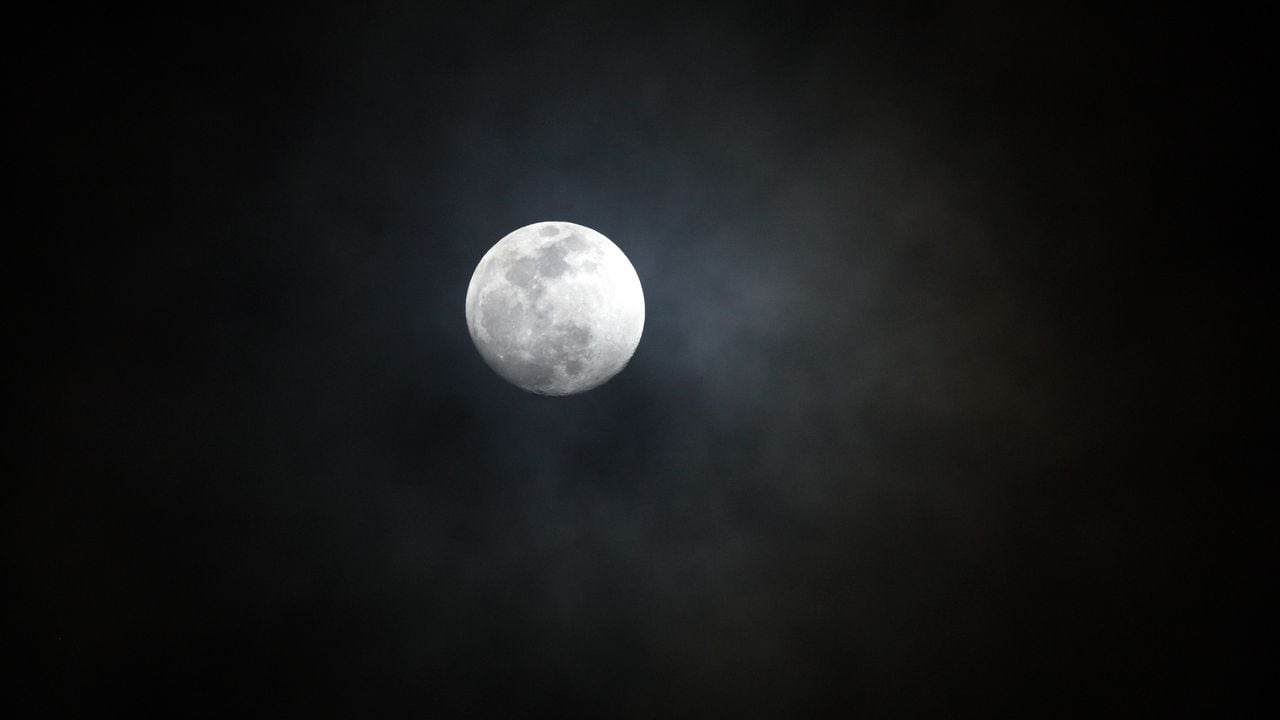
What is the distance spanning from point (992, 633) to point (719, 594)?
838mm

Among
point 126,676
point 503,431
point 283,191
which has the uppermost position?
point 283,191

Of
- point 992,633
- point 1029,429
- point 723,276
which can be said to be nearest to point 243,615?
point 723,276

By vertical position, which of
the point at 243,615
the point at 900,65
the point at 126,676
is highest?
the point at 900,65

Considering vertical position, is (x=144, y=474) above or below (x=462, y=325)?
below

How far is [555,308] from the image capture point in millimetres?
2285

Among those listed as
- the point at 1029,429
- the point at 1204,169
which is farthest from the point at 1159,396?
the point at 1204,169

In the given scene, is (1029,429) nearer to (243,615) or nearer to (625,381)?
(625,381)

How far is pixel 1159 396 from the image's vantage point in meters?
2.58

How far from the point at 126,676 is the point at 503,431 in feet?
4.48

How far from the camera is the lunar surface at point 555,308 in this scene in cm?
229

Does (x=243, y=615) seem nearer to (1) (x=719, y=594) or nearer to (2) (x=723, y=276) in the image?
(1) (x=719, y=594)

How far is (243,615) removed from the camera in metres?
2.64

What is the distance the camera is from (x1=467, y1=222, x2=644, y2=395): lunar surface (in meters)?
2.29

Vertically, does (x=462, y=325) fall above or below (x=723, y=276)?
below
